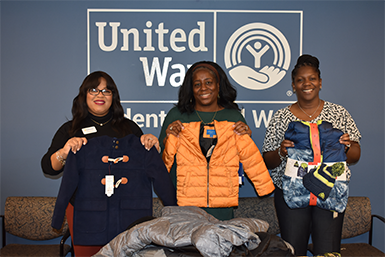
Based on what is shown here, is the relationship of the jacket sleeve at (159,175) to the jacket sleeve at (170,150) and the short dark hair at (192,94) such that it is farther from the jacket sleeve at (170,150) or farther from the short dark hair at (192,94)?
the short dark hair at (192,94)

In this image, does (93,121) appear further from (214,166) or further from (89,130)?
(214,166)

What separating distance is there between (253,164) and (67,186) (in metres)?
1.53

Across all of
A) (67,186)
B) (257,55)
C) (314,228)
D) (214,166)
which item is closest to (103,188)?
(67,186)

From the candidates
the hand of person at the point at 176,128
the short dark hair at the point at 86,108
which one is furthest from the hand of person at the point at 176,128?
the short dark hair at the point at 86,108

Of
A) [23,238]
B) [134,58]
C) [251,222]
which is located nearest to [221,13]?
[134,58]

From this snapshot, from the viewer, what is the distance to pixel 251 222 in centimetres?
136

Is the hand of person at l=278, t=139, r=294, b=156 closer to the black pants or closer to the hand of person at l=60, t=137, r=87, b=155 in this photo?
the black pants

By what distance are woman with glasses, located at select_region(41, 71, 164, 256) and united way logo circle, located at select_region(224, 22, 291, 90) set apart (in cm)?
153

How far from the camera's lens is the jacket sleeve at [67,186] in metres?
2.06

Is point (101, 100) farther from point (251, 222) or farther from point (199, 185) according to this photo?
point (251, 222)

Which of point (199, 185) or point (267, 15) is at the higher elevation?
point (267, 15)

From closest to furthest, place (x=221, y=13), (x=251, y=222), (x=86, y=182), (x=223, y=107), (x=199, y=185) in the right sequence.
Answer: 1. (x=251, y=222)
2. (x=86, y=182)
3. (x=199, y=185)
4. (x=223, y=107)
5. (x=221, y=13)

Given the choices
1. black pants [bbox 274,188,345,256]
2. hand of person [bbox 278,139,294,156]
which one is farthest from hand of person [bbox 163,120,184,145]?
black pants [bbox 274,188,345,256]

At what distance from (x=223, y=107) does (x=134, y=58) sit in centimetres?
132
